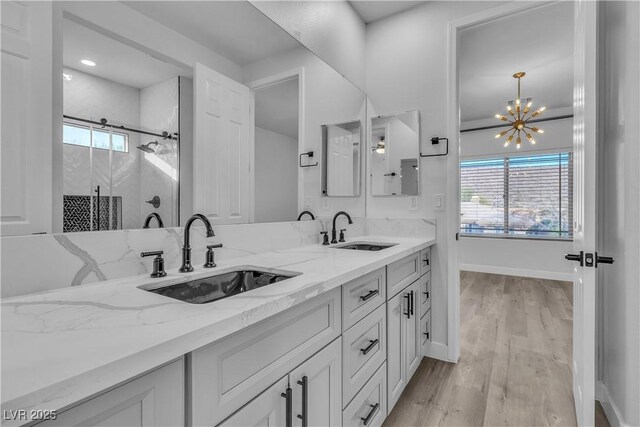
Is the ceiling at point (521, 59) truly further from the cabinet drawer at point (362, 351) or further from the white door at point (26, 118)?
the white door at point (26, 118)

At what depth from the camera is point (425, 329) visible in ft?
7.22

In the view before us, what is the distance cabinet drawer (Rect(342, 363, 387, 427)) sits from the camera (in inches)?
47.2

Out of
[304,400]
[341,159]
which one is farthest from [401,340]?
[341,159]

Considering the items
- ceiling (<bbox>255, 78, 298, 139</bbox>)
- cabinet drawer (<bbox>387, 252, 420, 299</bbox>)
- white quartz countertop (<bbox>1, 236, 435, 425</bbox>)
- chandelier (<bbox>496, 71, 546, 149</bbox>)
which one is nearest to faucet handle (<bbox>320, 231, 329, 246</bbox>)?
cabinet drawer (<bbox>387, 252, 420, 299</bbox>)

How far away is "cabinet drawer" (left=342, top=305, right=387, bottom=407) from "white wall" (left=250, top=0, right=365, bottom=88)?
1646mm

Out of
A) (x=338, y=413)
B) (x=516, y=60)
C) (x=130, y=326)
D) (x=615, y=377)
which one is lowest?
(x=615, y=377)

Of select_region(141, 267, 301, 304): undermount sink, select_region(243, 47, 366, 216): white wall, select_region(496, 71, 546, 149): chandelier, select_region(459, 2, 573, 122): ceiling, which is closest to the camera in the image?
select_region(141, 267, 301, 304): undermount sink

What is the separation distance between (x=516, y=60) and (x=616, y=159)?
2.38m

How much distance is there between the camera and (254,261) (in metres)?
1.36

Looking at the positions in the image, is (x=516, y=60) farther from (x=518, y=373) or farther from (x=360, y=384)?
(x=360, y=384)

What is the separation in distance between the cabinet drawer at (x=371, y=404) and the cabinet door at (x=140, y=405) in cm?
76

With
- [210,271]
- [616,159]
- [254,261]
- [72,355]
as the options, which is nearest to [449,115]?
[616,159]

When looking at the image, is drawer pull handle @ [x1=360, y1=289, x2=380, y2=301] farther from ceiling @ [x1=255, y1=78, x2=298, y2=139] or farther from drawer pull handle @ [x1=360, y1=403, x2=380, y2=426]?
ceiling @ [x1=255, y1=78, x2=298, y2=139]

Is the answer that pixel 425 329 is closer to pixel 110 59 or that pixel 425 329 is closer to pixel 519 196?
pixel 110 59
